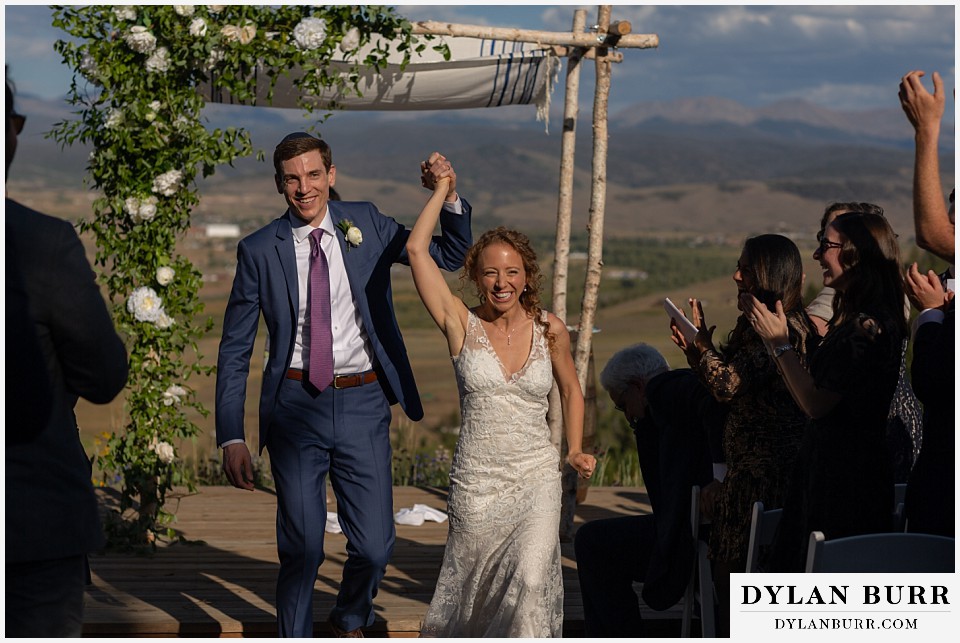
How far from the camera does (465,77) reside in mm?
7320

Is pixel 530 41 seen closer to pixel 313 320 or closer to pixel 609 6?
pixel 609 6

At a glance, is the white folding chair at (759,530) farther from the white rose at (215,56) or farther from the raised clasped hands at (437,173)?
the white rose at (215,56)

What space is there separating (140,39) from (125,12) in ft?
0.58

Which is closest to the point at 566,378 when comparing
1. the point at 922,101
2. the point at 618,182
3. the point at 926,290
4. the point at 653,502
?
the point at 653,502

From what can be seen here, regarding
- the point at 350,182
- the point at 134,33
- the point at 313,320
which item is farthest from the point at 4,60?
the point at 350,182

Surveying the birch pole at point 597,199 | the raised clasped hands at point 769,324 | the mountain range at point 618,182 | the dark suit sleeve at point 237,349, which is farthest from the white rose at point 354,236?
the mountain range at point 618,182

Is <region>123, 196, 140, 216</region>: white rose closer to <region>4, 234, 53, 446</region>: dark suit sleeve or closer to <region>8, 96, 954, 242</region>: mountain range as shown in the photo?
<region>4, 234, 53, 446</region>: dark suit sleeve

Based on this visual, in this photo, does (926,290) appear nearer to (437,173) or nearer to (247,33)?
(437,173)

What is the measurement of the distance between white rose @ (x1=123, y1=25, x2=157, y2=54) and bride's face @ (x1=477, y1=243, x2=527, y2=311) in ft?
8.98

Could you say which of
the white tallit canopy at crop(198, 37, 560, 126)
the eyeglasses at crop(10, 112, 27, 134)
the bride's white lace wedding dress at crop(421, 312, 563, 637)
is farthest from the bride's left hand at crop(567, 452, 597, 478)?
the white tallit canopy at crop(198, 37, 560, 126)

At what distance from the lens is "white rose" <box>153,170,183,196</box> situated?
6312mm

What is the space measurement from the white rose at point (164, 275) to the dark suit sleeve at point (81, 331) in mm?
3673

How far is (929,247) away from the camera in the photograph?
3461mm

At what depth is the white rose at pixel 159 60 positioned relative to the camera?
622 cm
